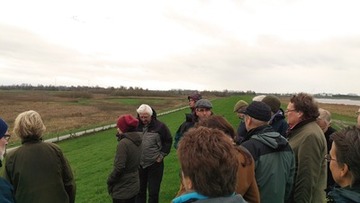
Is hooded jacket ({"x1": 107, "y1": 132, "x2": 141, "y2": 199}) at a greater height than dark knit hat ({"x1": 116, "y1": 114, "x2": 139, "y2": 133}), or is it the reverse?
dark knit hat ({"x1": 116, "y1": 114, "x2": 139, "y2": 133})

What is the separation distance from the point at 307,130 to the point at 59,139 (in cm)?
2348

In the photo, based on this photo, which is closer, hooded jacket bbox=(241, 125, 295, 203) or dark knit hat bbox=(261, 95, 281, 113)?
hooded jacket bbox=(241, 125, 295, 203)

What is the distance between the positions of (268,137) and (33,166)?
2.72 m

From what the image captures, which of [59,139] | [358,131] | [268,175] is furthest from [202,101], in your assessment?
[59,139]

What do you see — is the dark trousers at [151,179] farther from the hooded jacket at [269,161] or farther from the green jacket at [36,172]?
the hooded jacket at [269,161]

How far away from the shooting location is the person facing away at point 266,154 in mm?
3561

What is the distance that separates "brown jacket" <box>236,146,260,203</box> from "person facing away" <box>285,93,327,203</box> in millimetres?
1359

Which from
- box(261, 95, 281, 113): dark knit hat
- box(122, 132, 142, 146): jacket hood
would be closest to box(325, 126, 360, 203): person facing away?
box(261, 95, 281, 113): dark knit hat

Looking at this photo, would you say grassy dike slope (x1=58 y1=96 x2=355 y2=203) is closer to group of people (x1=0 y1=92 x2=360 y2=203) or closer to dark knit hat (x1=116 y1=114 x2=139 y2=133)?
group of people (x1=0 y1=92 x2=360 y2=203)

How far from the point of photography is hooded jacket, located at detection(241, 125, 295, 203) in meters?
3.55

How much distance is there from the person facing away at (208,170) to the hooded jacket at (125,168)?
316cm

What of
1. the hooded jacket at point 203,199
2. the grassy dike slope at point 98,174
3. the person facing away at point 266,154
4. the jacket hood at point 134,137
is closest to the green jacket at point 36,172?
the jacket hood at point 134,137

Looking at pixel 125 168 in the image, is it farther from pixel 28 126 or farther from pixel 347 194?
pixel 347 194

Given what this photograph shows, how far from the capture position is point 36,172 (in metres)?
4.19
